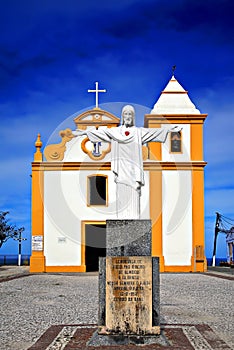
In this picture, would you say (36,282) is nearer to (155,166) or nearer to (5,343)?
(155,166)

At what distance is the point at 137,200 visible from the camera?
8.05m

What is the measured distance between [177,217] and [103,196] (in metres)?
3.48

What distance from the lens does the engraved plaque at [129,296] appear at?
293 inches

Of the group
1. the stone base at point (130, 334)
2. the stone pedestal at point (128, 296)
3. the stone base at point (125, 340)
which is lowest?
the stone base at point (125, 340)

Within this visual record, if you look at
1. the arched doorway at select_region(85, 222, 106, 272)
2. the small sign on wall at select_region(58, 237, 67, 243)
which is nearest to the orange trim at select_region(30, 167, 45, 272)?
the small sign on wall at select_region(58, 237, 67, 243)

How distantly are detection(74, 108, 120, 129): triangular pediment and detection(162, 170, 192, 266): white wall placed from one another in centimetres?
336

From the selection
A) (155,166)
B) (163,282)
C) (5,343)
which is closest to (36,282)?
(163,282)

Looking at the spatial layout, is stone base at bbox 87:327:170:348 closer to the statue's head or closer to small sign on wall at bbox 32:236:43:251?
the statue's head

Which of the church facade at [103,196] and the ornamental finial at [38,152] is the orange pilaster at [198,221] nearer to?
the church facade at [103,196]

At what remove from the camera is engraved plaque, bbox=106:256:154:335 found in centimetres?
745

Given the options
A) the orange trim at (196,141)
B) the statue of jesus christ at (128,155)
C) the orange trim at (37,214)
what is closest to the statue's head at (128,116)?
the statue of jesus christ at (128,155)

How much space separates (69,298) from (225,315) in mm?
4365

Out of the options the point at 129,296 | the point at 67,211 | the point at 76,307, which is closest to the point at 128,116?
the point at 129,296

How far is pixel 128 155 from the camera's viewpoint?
322 inches
